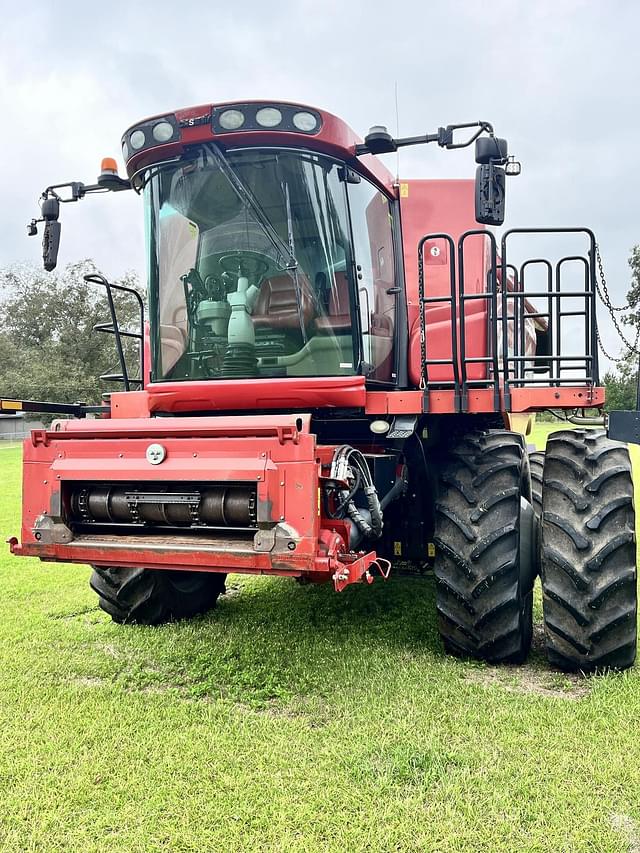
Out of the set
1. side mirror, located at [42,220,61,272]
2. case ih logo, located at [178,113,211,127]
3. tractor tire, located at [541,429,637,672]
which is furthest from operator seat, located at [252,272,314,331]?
tractor tire, located at [541,429,637,672]

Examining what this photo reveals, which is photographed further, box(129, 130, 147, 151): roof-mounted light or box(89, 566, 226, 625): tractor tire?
box(89, 566, 226, 625): tractor tire

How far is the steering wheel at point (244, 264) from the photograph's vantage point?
4.16m

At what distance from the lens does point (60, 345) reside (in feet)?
105

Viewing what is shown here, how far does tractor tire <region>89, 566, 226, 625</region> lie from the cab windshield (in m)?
1.55

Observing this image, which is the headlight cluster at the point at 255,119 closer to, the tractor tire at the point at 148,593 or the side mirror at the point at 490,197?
the side mirror at the point at 490,197

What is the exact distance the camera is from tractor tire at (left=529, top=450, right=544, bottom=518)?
559 centimetres

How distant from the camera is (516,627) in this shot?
13.2ft

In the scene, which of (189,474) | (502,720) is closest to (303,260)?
(189,474)

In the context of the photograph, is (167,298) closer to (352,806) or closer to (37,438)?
(37,438)

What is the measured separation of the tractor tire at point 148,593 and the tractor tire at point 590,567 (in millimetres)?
2400

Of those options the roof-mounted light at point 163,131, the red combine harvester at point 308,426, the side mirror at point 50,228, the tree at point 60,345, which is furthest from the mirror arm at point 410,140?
the tree at point 60,345

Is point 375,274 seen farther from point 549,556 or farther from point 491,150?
point 549,556

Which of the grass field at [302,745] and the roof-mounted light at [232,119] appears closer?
the grass field at [302,745]

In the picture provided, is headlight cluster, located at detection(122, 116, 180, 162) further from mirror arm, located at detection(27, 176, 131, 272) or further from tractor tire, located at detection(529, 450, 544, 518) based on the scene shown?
tractor tire, located at detection(529, 450, 544, 518)
